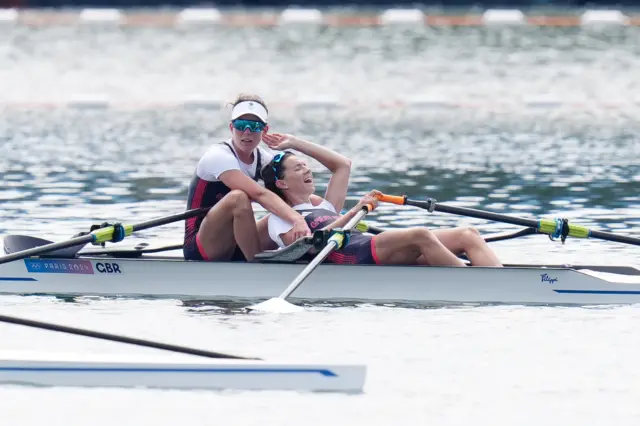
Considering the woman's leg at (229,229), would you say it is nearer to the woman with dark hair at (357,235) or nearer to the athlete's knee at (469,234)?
the woman with dark hair at (357,235)

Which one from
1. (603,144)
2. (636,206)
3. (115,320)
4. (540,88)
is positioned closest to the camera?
(115,320)

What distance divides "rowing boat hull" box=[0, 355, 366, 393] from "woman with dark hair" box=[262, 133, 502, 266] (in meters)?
2.51

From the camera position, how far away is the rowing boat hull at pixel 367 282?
1156cm

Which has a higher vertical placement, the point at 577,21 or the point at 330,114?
the point at 577,21

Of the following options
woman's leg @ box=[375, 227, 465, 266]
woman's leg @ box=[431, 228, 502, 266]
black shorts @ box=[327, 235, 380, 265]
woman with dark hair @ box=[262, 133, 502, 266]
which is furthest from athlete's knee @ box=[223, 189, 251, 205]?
woman's leg @ box=[431, 228, 502, 266]

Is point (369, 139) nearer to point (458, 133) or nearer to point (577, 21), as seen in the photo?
point (458, 133)

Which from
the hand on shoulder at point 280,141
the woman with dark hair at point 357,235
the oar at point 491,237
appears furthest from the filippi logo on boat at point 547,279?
the hand on shoulder at point 280,141

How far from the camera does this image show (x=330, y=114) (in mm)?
27766

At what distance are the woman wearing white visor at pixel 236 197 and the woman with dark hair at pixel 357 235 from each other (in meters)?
0.13

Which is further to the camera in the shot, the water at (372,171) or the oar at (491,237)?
the oar at (491,237)

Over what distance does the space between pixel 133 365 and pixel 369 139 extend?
598 inches

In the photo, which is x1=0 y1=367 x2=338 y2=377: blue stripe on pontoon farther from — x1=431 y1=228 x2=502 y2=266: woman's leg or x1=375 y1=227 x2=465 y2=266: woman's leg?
x1=431 y1=228 x2=502 y2=266: woman's leg

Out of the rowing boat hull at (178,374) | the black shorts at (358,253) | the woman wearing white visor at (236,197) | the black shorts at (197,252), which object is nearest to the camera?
the rowing boat hull at (178,374)

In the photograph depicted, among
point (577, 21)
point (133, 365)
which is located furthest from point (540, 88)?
point (133, 365)
